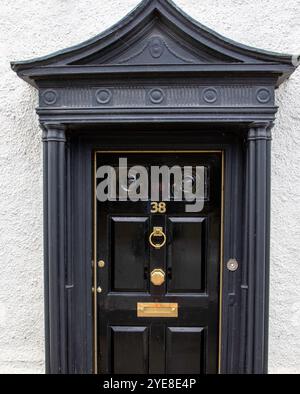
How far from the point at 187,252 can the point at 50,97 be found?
1463 mm

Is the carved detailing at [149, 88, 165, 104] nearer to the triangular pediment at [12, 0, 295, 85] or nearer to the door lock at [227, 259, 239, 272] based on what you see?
the triangular pediment at [12, 0, 295, 85]

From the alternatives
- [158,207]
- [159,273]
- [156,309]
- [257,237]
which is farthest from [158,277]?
[257,237]

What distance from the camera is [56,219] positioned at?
2.23 metres

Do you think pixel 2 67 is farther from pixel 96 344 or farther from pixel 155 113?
pixel 96 344

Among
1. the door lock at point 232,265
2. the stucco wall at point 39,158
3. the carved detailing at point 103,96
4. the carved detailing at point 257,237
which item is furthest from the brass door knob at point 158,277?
the carved detailing at point 103,96

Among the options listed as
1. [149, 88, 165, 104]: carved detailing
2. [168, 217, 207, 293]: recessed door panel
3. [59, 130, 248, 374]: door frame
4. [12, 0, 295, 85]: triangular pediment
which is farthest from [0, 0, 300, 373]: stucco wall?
[149, 88, 165, 104]: carved detailing

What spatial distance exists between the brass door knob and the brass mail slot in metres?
0.16

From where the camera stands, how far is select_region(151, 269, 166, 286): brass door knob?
96.0 inches

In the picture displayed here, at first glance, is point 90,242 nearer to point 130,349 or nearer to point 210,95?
point 130,349

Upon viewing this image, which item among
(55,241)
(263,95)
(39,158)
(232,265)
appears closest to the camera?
(263,95)

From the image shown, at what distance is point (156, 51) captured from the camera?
2121 millimetres

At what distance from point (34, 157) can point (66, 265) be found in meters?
0.87

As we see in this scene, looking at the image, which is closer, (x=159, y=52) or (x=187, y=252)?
(x=159, y=52)

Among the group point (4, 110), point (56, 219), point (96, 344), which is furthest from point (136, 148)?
point (96, 344)
